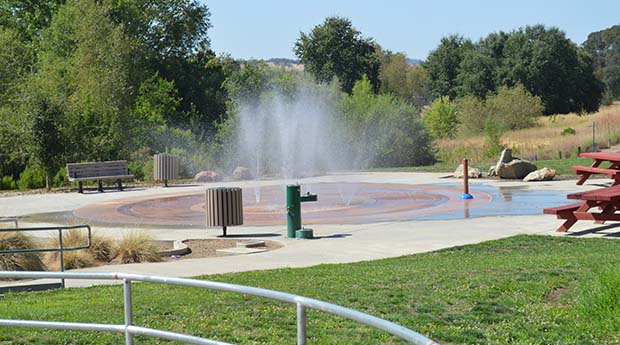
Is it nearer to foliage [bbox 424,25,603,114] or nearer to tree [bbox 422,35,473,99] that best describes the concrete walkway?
foliage [bbox 424,25,603,114]

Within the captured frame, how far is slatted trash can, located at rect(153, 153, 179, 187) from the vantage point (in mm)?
31734

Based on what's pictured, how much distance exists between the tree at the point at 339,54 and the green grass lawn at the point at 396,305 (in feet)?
208

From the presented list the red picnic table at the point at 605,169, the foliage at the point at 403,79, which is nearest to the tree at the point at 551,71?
the foliage at the point at 403,79

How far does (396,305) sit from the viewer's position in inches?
360

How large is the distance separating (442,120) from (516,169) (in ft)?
94.1

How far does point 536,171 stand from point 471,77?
54.0 m

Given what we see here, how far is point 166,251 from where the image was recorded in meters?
15.5

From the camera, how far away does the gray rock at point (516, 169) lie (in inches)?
1155

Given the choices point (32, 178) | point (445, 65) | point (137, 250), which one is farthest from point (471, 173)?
point (445, 65)

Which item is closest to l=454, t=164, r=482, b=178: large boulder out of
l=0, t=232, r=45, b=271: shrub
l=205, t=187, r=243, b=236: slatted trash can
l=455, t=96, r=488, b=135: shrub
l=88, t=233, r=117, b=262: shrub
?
l=205, t=187, r=243, b=236: slatted trash can

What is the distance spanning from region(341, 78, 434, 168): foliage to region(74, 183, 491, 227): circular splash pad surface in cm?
1130

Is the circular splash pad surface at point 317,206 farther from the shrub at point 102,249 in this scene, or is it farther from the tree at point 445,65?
the tree at point 445,65

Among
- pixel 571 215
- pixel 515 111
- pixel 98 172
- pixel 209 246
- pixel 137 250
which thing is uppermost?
pixel 515 111

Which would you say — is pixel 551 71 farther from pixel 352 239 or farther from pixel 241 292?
pixel 241 292
